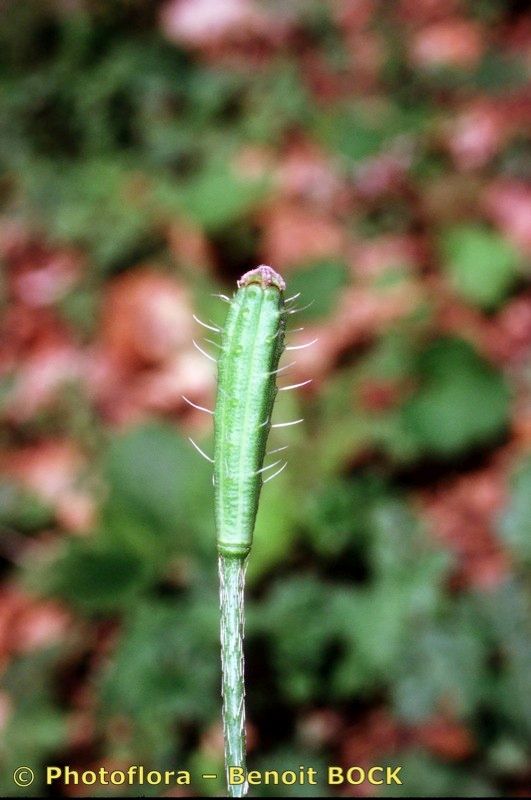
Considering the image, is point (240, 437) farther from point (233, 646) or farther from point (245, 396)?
point (233, 646)

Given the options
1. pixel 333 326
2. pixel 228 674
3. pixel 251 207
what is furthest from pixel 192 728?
pixel 251 207

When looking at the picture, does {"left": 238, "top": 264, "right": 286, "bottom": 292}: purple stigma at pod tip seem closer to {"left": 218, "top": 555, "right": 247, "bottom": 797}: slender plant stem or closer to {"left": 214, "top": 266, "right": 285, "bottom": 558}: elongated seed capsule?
{"left": 214, "top": 266, "right": 285, "bottom": 558}: elongated seed capsule


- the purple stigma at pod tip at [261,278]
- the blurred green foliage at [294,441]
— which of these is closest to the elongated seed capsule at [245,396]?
the purple stigma at pod tip at [261,278]

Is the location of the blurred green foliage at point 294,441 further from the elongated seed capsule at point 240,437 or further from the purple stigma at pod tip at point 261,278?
the purple stigma at pod tip at point 261,278

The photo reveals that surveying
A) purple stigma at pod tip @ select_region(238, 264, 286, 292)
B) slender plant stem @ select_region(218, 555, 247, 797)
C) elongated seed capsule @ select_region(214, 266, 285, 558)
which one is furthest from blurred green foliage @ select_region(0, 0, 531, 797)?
purple stigma at pod tip @ select_region(238, 264, 286, 292)

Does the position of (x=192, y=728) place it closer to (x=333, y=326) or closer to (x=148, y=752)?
(x=148, y=752)

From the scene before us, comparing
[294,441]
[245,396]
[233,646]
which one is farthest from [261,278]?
[294,441]
